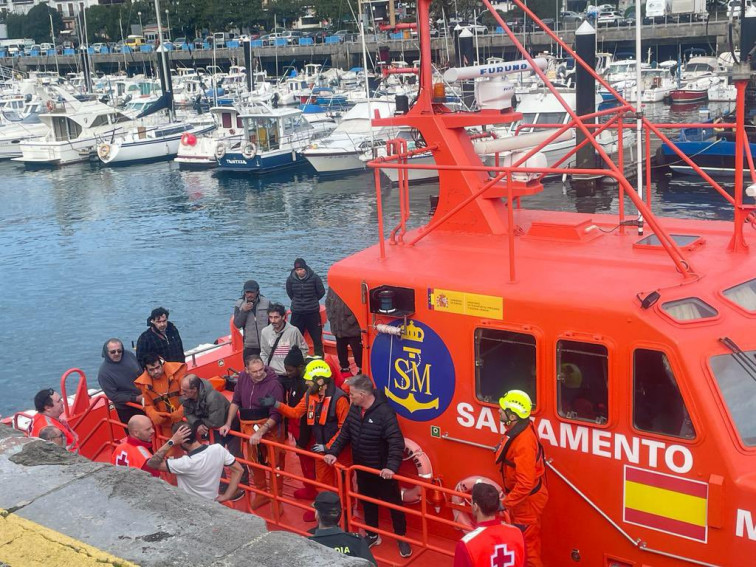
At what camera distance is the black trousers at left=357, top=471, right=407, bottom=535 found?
23.1 feet

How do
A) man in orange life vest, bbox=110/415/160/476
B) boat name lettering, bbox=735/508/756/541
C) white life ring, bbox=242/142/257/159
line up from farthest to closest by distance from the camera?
white life ring, bbox=242/142/257/159, man in orange life vest, bbox=110/415/160/476, boat name lettering, bbox=735/508/756/541

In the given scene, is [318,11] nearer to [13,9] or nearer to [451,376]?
[13,9]

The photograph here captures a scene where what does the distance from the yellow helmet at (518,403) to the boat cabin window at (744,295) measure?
157cm

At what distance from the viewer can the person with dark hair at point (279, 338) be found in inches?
366

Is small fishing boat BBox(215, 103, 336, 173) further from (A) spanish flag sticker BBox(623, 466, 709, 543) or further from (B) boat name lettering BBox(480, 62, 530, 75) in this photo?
(A) spanish flag sticker BBox(623, 466, 709, 543)

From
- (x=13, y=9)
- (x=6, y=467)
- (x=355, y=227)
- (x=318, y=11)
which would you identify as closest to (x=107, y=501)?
(x=6, y=467)

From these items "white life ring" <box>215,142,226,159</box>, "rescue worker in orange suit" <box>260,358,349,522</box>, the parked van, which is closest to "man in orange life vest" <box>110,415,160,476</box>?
"rescue worker in orange suit" <box>260,358,349,522</box>

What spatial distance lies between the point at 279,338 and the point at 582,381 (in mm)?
4134

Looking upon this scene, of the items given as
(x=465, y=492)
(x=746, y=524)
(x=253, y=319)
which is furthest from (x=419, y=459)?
(x=253, y=319)

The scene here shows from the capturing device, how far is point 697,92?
58062 mm

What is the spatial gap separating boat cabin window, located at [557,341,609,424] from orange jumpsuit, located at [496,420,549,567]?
33 centimetres

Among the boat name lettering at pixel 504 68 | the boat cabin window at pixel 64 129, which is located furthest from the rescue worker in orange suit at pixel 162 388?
the boat cabin window at pixel 64 129

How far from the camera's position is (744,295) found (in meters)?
6.06

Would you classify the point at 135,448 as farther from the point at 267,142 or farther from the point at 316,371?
the point at 267,142
